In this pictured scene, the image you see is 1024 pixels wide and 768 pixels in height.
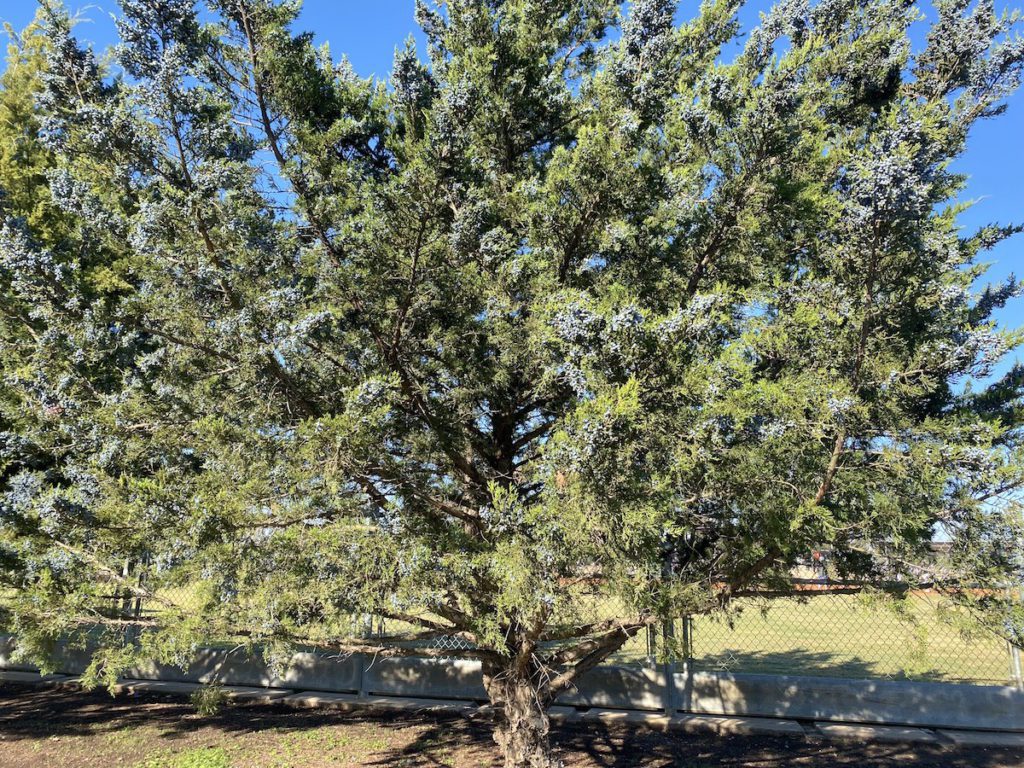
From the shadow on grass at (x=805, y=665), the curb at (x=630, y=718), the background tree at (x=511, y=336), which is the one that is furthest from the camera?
the shadow on grass at (x=805, y=665)

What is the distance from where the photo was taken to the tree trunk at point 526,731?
15.4ft

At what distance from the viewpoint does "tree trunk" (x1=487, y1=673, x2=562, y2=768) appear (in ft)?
15.4

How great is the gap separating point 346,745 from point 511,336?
4519mm

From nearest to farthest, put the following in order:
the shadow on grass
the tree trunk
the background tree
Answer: the background tree, the tree trunk, the shadow on grass

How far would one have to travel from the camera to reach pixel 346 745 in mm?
6188

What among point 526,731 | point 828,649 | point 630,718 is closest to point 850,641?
point 828,649

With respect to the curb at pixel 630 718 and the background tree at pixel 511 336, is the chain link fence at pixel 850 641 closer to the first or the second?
the background tree at pixel 511 336

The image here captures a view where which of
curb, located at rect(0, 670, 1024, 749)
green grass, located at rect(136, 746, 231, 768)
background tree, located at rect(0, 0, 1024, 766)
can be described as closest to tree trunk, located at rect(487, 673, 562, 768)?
background tree, located at rect(0, 0, 1024, 766)

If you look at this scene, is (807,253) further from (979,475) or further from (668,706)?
(668,706)

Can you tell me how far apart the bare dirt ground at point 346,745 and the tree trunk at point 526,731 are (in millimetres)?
1074

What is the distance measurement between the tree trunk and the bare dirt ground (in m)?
1.07

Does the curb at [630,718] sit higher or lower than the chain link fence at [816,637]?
lower

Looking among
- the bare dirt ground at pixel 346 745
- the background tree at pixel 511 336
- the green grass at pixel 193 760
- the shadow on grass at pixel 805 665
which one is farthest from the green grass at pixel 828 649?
the green grass at pixel 193 760

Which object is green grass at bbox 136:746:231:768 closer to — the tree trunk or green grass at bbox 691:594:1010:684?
the tree trunk
